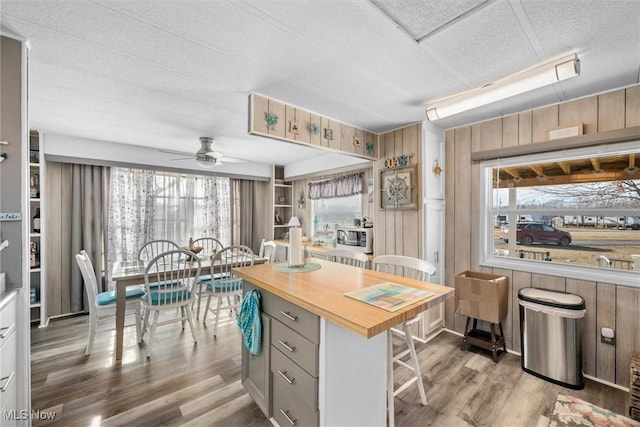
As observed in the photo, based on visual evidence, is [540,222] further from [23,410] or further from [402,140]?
[23,410]

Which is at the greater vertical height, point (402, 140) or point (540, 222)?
point (402, 140)

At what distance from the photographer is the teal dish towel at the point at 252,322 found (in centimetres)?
174

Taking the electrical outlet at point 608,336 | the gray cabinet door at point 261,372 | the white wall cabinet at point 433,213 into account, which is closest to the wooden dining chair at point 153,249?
the gray cabinet door at point 261,372

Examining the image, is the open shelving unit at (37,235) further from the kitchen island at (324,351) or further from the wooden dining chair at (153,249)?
the kitchen island at (324,351)

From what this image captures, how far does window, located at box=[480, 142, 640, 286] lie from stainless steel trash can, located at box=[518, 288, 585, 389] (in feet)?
1.20

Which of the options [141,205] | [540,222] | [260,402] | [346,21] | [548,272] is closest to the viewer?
[346,21]

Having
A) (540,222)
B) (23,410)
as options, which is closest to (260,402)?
(23,410)

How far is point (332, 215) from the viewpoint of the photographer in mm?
4895

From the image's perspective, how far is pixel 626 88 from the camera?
6.79ft

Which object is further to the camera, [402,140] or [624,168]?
[402,140]

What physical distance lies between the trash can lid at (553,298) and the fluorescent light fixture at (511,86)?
5.51 ft

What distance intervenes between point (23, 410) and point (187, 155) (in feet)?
11.6

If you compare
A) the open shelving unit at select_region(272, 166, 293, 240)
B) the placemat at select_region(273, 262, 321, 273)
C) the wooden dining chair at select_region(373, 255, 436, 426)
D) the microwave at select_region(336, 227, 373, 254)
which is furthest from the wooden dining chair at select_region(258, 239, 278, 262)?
the wooden dining chair at select_region(373, 255, 436, 426)

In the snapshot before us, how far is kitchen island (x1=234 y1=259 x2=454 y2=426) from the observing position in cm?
A: 130
